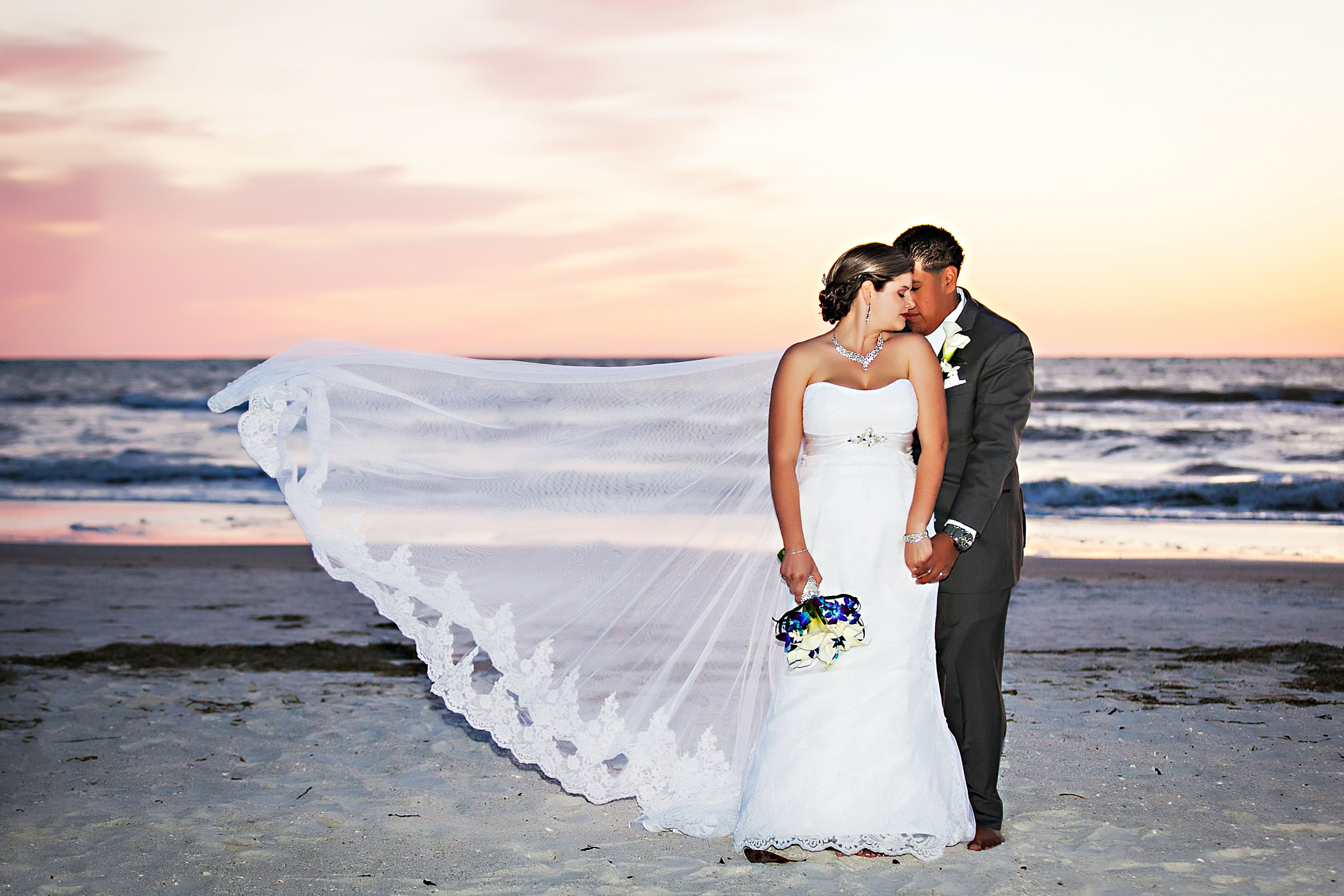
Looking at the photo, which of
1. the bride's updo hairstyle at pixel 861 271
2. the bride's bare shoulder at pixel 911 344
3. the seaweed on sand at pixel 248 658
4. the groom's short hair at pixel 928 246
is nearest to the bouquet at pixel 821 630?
the bride's bare shoulder at pixel 911 344

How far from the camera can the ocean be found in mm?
17109

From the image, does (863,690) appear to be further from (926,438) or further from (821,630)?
(926,438)

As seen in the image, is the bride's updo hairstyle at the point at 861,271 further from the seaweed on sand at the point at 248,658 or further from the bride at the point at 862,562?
the seaweed on sand at the point at 248,658

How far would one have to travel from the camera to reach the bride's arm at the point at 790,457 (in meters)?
3.85

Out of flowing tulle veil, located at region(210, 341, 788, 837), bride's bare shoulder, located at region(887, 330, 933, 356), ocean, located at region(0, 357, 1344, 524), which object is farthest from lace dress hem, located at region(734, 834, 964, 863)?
ocean, located at region(0, 357, 1344, 524)

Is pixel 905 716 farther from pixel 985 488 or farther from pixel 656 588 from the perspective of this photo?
pixel 656 588

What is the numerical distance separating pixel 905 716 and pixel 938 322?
1.35 metres

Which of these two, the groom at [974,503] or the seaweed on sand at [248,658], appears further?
the seaweed on sand at [248,658]

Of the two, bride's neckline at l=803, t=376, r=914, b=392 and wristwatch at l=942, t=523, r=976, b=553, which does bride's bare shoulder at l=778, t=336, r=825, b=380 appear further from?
wristwatch at l=942, t=523, r=976, b=553

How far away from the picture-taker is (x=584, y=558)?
15.7 ft

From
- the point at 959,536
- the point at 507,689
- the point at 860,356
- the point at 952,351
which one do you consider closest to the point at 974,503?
the point at 959,536

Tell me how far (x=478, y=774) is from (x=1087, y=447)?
2021 cm

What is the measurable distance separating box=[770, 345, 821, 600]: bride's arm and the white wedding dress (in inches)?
7.0

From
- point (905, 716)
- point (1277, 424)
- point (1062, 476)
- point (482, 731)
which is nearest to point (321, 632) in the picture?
point (482, 731)
